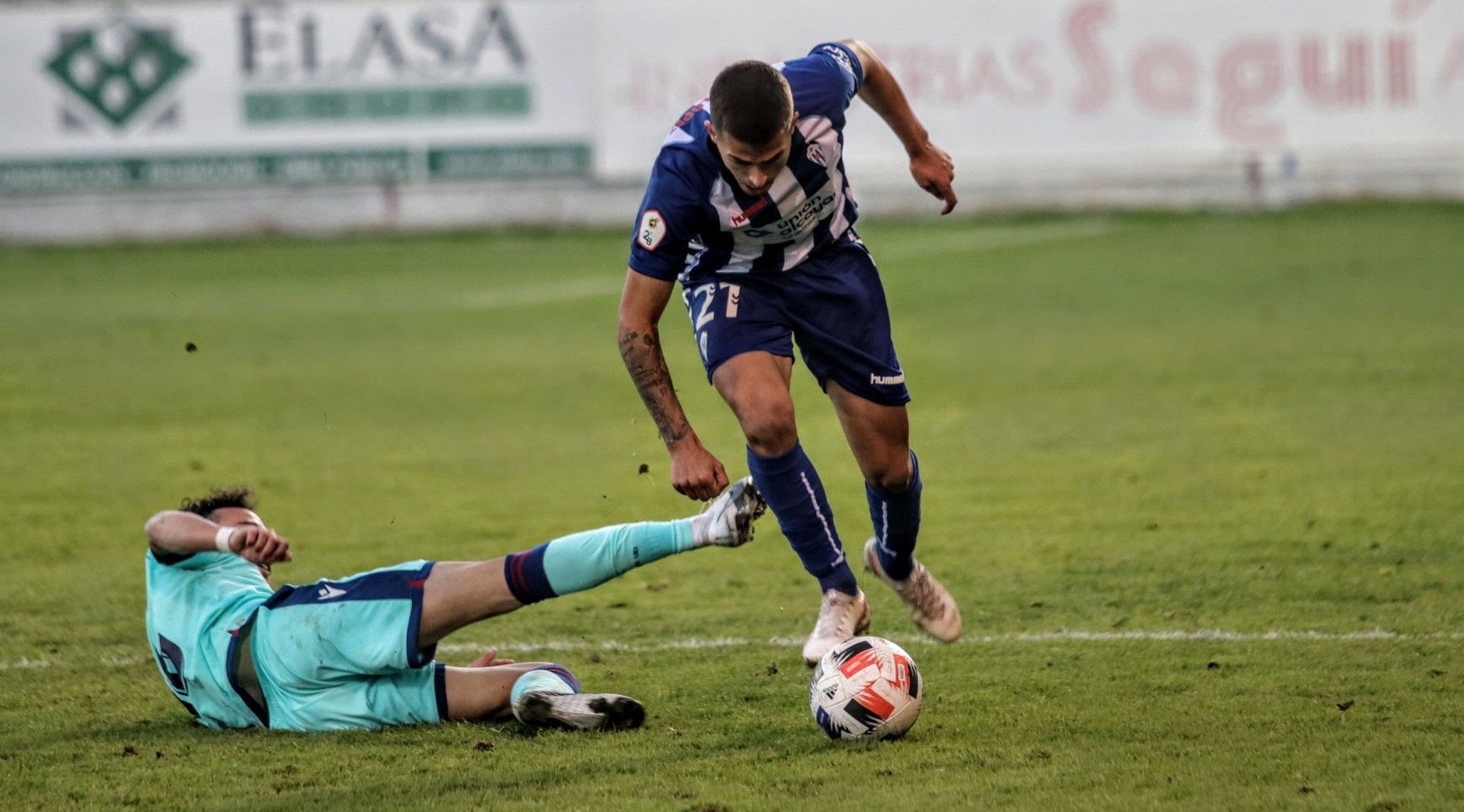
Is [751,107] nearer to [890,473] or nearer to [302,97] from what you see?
[890,473]

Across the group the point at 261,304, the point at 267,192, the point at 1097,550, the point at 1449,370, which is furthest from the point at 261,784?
the point at 267,192

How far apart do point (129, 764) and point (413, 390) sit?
7.88 metres

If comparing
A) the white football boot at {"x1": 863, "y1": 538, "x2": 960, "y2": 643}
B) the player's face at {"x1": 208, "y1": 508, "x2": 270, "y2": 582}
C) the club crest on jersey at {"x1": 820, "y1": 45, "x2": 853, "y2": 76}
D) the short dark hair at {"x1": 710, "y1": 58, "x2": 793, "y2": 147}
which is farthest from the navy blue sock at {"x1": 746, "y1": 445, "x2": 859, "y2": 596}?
the player's face at {"x1": 208, "y1": 508, "x2": 270, "y2": 582}

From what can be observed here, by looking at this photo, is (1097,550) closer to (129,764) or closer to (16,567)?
(129,764)

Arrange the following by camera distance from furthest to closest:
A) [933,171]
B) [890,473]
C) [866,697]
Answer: [933,171], [890,473], [866,697]

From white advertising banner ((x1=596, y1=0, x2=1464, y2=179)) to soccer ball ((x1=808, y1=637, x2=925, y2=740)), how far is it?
1804 centimetres

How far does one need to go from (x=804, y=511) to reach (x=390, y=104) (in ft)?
62.6

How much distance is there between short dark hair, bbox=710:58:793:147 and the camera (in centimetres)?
479

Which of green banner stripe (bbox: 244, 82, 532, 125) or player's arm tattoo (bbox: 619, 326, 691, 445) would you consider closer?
player's arm tattoo (bbox: 619, 326, 691, 445)

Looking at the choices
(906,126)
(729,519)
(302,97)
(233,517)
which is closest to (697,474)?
(729,519)

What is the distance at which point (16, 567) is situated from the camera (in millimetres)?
7426

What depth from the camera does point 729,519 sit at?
15.3 ft

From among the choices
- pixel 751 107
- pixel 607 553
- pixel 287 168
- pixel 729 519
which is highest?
pixel 751 107

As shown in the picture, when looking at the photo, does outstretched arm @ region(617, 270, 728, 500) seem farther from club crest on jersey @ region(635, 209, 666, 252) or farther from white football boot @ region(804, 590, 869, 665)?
white football boot @ region(804, 590, 869, 665)
